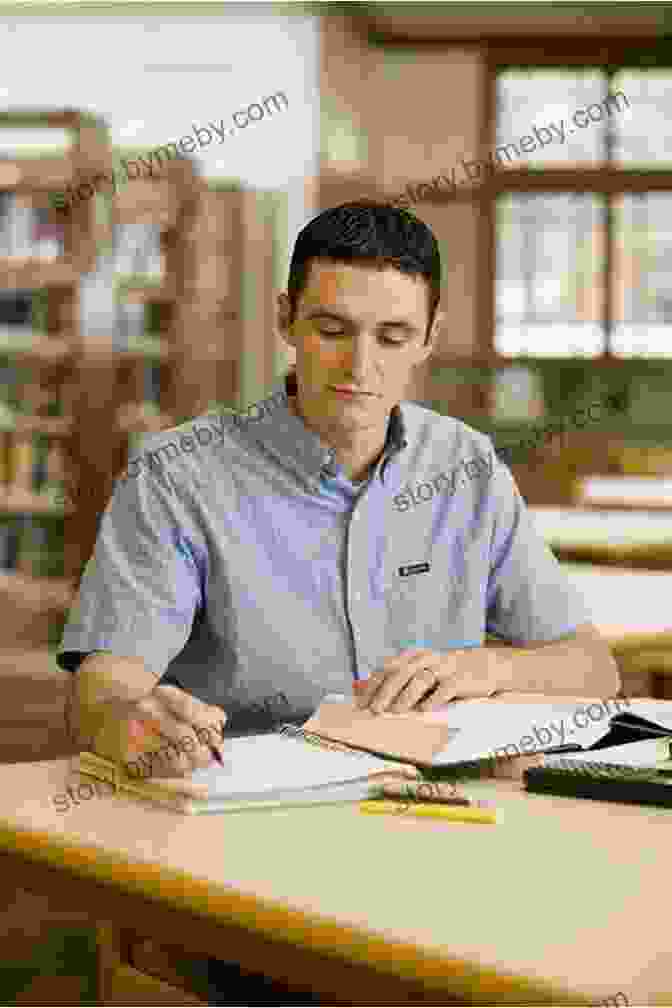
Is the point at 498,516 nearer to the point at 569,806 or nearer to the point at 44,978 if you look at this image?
the point at 569,806

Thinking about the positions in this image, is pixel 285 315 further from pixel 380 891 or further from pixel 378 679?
pixel 380 891

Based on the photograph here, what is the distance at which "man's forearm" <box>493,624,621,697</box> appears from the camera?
7.68ft

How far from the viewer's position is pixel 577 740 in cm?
201

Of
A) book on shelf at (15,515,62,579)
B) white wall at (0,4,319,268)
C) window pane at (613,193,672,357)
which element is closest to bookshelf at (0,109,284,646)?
book on shelf at (15,515,62,579)

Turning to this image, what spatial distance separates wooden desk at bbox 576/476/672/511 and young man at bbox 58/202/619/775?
15.1ft

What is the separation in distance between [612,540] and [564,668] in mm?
2959

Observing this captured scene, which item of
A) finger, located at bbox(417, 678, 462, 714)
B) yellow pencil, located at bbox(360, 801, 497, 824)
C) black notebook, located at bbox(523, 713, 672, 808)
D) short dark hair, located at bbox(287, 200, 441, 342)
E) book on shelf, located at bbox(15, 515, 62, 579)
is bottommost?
book on shelf, located at bbox(15, 515, 62, 579)

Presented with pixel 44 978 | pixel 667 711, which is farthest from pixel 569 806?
pixel 44 978

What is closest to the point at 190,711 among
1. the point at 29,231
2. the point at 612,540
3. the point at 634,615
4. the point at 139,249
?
the point at 634,615

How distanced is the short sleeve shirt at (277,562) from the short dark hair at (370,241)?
8.4 inches

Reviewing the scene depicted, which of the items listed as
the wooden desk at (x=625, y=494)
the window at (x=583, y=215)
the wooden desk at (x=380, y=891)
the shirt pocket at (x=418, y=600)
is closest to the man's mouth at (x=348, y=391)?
the shirt pocket at (x=418, y=600)

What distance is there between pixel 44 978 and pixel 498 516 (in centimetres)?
150

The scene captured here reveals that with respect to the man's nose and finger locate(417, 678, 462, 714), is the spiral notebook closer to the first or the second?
finger locate(417, 678, 462, 714)

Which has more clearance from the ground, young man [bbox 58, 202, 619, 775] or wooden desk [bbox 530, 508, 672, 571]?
young man [bbox 58, 202, 619, 775]
